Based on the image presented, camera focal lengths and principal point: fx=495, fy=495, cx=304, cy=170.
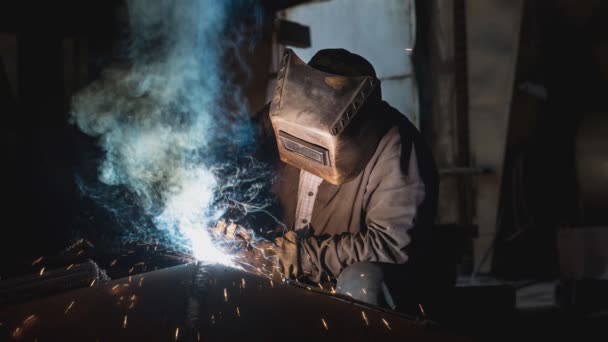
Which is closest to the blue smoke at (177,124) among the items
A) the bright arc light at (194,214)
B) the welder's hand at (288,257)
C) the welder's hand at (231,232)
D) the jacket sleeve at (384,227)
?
the bright arc light at (194,214)

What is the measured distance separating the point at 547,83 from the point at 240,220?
4.31m

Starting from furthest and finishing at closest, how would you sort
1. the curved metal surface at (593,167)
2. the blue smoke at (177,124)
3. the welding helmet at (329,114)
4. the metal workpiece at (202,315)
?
the curved metal surface at (593,167) < the blue smoke at (177,124) < the welding helmet at (329,114) < the metal workpiece at (202,315)

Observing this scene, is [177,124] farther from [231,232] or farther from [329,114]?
[329,114]

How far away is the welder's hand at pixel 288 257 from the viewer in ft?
7.94

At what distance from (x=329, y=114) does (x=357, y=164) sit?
35cm

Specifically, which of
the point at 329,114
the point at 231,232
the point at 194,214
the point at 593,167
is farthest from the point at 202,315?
the point at 593,167

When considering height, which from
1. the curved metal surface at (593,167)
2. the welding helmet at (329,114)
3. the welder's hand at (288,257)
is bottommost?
the curved metal surface at (593,167)

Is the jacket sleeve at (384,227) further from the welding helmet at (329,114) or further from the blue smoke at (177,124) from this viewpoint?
the blue smoke at (177,124)

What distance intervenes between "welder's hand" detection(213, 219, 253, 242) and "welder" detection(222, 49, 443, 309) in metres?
0.15

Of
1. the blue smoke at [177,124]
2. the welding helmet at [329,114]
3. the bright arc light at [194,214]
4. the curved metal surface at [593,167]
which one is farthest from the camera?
the curved metal surface at [593,167]

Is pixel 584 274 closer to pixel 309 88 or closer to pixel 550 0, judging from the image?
pixel 550 0

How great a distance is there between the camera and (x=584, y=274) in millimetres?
5215

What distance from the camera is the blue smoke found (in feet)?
10.0

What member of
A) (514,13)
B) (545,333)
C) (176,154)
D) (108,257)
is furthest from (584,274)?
(108,257)
